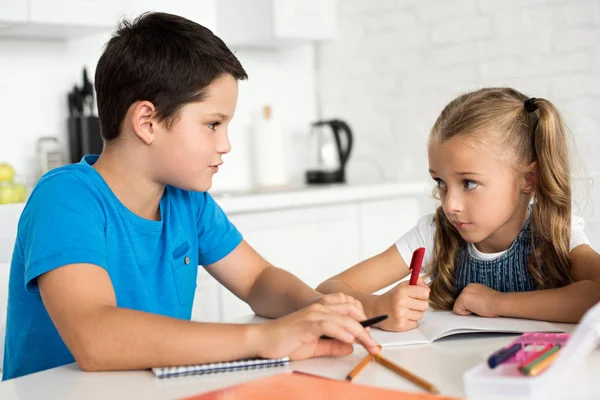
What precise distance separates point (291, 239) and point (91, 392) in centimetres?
187

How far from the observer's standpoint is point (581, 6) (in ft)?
8.73

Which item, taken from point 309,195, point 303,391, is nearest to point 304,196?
point 309,195

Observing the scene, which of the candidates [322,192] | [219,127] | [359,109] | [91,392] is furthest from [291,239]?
[91,392]

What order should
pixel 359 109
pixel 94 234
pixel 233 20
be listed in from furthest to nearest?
pixel 359 109 → pixel 233 20 → pixel 94 234

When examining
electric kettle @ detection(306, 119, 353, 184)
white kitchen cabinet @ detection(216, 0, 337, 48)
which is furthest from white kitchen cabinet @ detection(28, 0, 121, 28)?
electric kettle @ detection(306, 119, 353, 184)

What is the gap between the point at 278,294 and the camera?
4.58 ft

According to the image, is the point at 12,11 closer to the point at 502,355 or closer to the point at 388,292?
the point at 388,292

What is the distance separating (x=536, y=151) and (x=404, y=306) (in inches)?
18.8

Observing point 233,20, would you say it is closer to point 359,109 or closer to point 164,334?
point 359,109

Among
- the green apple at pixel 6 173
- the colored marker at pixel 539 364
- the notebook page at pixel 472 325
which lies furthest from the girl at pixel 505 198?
the green apple at pixel 6 173

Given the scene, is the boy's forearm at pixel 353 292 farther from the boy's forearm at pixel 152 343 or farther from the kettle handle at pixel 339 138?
the kettle handle at pixel 339 138

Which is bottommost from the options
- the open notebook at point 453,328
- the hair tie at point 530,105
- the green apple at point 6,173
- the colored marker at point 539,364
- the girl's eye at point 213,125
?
the open notebook at point 453,328

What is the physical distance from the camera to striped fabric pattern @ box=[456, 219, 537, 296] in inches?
57.3

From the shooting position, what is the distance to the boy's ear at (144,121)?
1.29 metres
